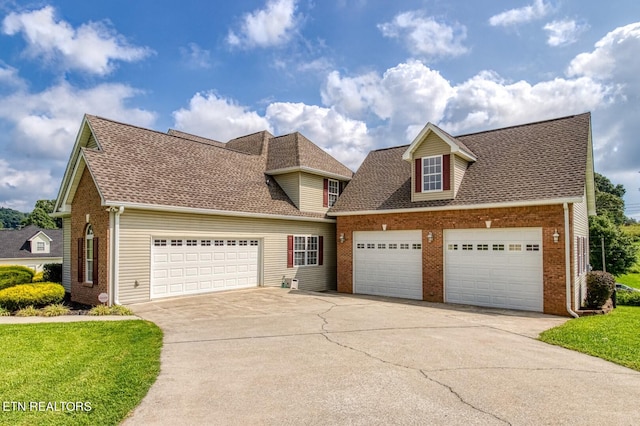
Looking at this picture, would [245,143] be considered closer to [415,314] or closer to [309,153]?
[309,153]

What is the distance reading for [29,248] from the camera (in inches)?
1458

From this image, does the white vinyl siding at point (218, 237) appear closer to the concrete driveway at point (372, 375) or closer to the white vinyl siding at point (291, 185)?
the white vinyl siding at point (291, 185)

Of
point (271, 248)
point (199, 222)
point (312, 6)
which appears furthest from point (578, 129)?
point (199, 222)

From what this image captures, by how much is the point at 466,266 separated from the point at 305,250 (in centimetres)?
738

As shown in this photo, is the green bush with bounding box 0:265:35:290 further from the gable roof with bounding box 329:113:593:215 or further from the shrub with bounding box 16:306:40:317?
the gable roof with bounding box 329:113:593:215

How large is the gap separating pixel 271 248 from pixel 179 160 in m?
5.21

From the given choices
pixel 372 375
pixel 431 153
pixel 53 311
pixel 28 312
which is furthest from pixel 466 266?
pixel 28 312

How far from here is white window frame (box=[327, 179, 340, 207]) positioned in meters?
20.0

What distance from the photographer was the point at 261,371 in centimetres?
615

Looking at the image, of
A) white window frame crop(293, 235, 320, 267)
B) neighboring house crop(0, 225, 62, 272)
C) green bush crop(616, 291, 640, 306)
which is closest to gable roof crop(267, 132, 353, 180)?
white window frame crop(293, 235, 320, 267)

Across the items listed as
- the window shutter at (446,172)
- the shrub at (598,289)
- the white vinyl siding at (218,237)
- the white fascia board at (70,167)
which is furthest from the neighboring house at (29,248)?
the shrub at (598,289)

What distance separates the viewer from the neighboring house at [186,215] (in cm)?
1241

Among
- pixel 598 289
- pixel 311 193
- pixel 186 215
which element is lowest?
pixel 598 289

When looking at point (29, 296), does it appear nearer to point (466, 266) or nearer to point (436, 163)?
point (466, 266)
